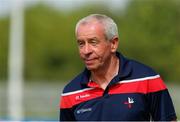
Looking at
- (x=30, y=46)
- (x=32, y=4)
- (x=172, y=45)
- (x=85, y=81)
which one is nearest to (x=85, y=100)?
(x=85, y=81)

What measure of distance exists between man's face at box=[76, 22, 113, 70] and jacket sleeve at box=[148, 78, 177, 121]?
453 millimetres

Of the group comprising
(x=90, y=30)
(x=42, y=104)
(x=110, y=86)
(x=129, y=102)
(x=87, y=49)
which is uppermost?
(x=90, y=30)

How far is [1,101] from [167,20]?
17.6 meters

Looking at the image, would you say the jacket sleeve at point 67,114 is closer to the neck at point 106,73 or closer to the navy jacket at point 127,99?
the navy jacket at point 127,99

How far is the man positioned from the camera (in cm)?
479

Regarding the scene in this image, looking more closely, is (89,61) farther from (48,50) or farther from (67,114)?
(48,50)

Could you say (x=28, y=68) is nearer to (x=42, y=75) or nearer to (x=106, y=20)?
(x=42, y=75)

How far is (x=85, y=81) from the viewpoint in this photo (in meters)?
5.00

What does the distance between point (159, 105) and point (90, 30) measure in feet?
2.48

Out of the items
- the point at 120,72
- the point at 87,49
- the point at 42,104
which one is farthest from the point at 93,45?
the point at 42,104

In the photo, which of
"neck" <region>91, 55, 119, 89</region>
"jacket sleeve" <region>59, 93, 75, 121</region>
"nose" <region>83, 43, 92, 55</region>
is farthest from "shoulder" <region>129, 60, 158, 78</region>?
"jacket sleeve" <region>59, 93, 75, 121</region>

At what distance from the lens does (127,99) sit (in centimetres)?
481

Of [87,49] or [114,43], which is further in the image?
[114,43]

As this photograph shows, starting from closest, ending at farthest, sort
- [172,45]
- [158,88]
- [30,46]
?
1. [158,88]
2. [172,45]
3. [30,46]
